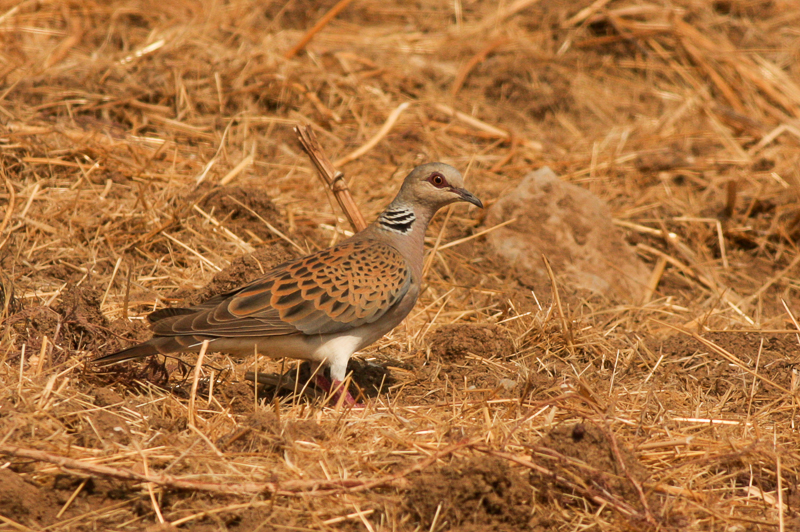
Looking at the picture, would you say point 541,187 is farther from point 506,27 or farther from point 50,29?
point 50,29

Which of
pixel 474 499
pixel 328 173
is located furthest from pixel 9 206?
pixel 474 499

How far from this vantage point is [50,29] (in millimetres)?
7984

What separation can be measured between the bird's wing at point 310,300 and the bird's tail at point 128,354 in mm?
103

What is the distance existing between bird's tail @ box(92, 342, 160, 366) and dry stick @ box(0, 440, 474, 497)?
27.0 inches

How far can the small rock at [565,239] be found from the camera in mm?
5855

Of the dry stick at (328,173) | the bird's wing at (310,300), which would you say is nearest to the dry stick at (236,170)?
the dry stick at (328,173)

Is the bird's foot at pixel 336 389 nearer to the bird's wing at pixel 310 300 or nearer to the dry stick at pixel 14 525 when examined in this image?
the bird's wing at pixel 310 300

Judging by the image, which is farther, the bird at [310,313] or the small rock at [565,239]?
the small rock at [565,239]

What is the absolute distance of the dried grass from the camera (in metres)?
3.18

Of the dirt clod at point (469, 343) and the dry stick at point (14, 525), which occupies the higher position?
the dry stick at point (14, 525)

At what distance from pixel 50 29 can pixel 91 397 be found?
5559 millimetres

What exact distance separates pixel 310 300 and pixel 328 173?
118 cm

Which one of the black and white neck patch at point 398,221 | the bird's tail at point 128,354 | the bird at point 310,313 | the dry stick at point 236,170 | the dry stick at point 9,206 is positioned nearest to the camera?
the bird's tail at point 128,354

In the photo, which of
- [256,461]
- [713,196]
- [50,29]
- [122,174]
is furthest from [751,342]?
[50,29]
